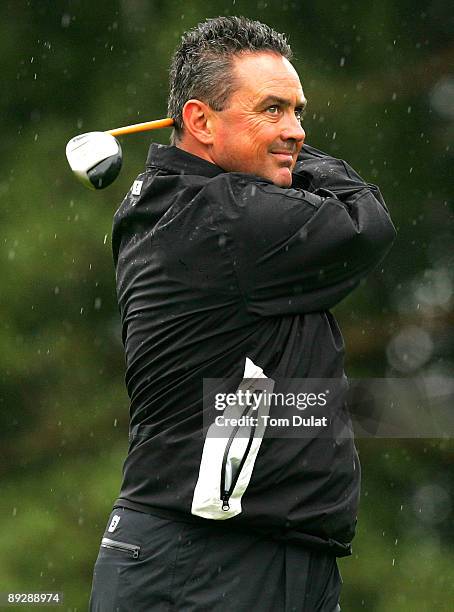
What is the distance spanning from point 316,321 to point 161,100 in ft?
15.1

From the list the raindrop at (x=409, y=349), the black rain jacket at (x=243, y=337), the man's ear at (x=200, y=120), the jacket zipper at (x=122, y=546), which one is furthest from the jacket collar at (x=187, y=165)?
the raindrop at (x=409, y=349)

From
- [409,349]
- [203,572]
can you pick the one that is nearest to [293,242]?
[203,572]

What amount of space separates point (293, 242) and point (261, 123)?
15.5 inches

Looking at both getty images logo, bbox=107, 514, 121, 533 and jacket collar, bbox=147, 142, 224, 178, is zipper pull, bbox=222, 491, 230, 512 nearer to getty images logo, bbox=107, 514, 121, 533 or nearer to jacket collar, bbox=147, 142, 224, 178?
getty images logo, bbox=107, 514, 121, 533

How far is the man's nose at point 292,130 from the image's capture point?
3.86 metres

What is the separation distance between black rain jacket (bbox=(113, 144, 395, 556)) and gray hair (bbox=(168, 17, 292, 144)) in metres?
0.23

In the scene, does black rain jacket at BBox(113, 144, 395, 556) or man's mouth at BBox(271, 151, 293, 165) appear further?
man's mouth at BBox(271, 151, 293, 165)

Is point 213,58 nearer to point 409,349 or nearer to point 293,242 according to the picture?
point 293,242

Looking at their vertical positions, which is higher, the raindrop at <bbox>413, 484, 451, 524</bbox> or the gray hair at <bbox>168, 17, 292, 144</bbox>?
the gray hair at <bbox>168, 17, 292, 144</bbox>

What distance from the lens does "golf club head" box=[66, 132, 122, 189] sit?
3.91 m

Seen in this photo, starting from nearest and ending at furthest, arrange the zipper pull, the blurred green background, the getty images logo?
the zipper pull
the getty images logo
the blurred green background

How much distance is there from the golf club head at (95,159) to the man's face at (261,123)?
296 mm

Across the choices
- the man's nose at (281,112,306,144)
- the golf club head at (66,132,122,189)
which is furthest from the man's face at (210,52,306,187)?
the golf club head at (66,132,122,189)

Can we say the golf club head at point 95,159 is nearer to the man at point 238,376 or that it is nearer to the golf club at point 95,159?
the golf club at point 95,159
